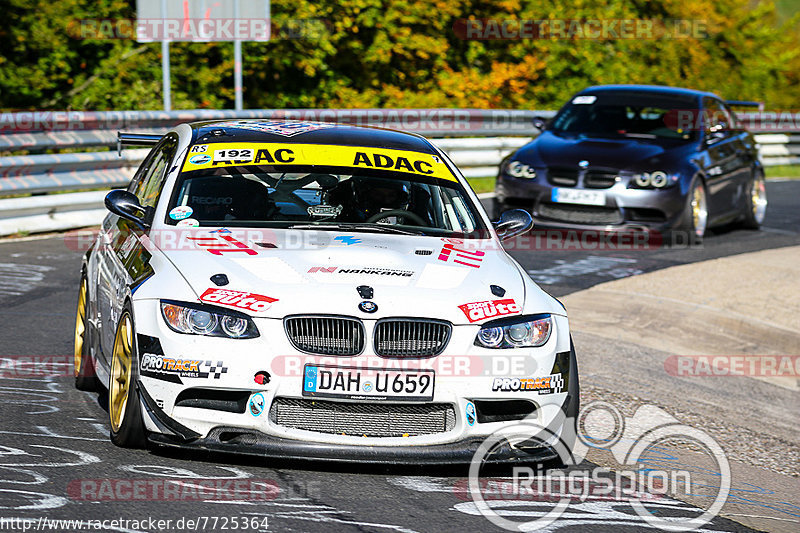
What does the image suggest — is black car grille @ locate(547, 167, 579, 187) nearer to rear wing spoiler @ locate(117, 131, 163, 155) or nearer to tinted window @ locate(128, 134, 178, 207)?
rear wing spoiler @ locate(117, 131, 163, 155)

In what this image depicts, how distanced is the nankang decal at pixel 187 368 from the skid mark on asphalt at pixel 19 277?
15.5 feet

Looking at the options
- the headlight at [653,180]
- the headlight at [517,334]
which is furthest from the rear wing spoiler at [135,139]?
the headlight at [653,180]

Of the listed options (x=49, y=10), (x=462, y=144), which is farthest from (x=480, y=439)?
(x=49, y=10)

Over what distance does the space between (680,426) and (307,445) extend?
2.78 metres

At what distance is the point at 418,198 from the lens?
7.16 metres

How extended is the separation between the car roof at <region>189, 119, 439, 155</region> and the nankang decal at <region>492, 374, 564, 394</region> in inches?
79.9

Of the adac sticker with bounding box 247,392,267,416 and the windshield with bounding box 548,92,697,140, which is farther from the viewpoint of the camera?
the windshield with bounding box 548,92,697,140

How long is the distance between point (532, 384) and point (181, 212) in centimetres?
203

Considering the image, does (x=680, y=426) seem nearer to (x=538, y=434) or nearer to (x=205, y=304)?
(x=538, y=434)

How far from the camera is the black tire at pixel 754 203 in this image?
52.8 ft

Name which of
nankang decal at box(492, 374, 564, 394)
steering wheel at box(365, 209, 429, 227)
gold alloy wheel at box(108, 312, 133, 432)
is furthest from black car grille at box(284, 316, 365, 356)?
steering wheel at box(365, 209, 429, 227)

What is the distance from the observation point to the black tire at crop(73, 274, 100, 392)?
7.06 m

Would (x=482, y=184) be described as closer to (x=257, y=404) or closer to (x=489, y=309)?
(x=489, y=309)

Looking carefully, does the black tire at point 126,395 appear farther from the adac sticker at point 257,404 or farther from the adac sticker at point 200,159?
the adac sticker at point 200,159
